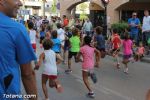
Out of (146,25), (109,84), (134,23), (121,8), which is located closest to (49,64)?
(109,84)

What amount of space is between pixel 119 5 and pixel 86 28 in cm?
583

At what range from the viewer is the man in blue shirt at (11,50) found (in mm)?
3320

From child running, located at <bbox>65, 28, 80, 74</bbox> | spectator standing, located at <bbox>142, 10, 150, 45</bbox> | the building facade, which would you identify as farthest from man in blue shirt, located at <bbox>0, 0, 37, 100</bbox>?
the building facade

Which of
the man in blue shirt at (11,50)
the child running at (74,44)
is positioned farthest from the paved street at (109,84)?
the man in blue shirt at (11,50)

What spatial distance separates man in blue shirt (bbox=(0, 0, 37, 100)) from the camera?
3.32 meters

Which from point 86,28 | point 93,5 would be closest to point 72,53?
point 86,28

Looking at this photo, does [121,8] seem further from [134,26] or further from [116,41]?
[116,41]

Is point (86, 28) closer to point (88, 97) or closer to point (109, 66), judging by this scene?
point (109, 66)

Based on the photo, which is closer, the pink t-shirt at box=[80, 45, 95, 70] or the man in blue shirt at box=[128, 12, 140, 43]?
the pink t-shirt at box=[80, 45, 95, 70]

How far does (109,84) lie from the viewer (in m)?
12.0

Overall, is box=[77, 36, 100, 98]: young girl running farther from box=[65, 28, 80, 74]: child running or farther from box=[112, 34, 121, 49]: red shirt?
box=[112, 34, 121, 49]: red shirt

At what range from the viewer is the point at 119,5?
33.2 metres

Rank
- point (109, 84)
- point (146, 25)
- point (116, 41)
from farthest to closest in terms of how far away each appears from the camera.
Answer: point (146, 25) < point (116, 41) < point (109, 84)

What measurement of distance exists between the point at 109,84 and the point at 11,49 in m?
8.77
